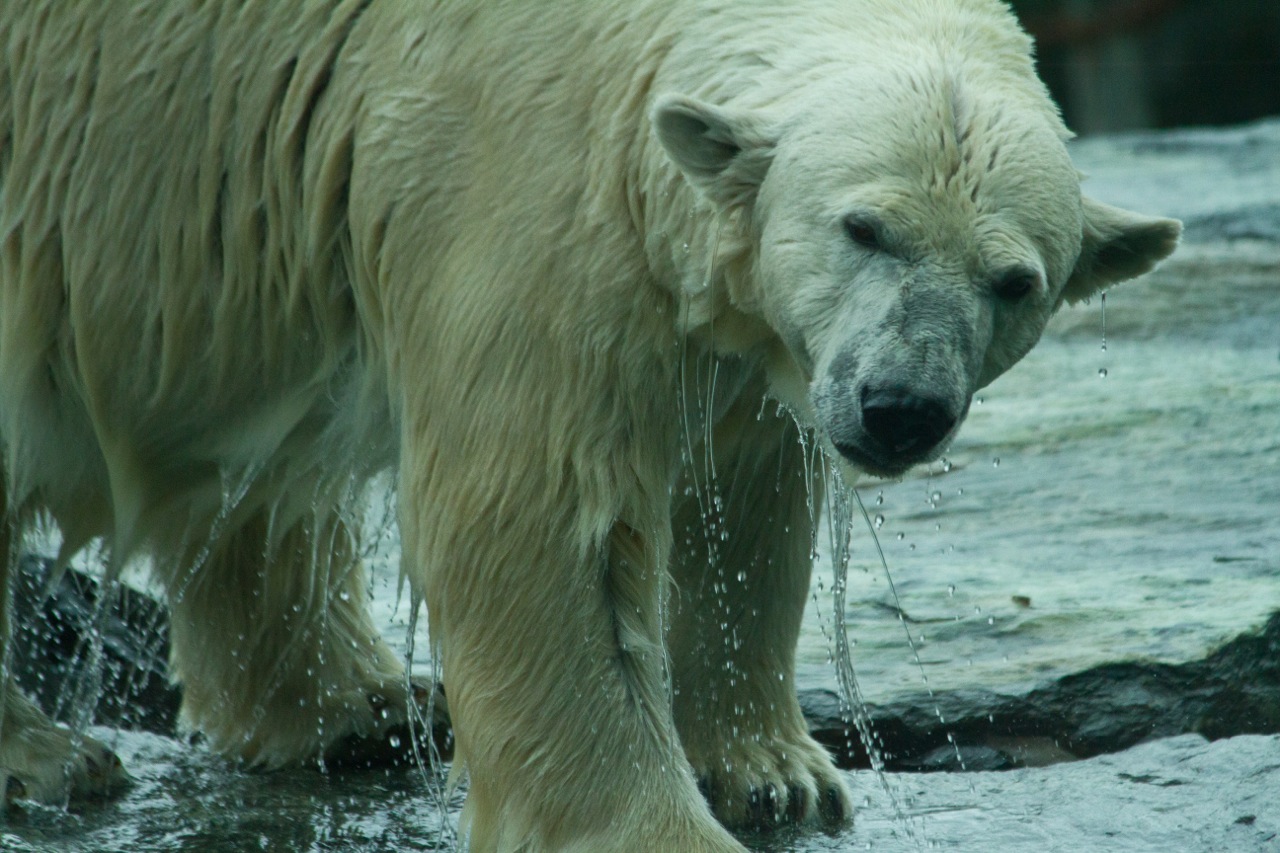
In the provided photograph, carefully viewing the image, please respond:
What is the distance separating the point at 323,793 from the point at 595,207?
1.68 metres

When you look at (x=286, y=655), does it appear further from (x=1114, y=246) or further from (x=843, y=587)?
(x=1114, y=246)

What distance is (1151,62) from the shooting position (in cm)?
1962

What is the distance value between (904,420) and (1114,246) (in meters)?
0.64

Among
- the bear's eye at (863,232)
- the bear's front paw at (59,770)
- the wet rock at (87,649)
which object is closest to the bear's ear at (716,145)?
the bear's eye at (863,232)

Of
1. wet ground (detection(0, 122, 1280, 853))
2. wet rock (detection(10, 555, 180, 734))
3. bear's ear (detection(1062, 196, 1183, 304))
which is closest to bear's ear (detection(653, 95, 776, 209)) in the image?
bear's ear (detection(1062, 196, 1183, 304))

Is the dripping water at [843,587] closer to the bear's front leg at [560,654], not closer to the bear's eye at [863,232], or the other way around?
the bear's front leg at [560,654]

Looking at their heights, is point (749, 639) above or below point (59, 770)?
below

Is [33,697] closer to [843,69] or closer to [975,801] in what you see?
[975,801]

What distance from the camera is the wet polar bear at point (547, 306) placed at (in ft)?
9.43

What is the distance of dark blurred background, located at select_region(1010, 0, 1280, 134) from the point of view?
19000 mm

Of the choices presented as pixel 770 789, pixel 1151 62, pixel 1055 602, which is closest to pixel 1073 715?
pixel 1055 602

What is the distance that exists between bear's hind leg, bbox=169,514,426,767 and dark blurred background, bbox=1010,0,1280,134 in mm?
15384

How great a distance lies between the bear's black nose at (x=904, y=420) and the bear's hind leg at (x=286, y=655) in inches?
73.2

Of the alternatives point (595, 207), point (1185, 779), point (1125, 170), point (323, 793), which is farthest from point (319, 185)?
point (1125, 170)
